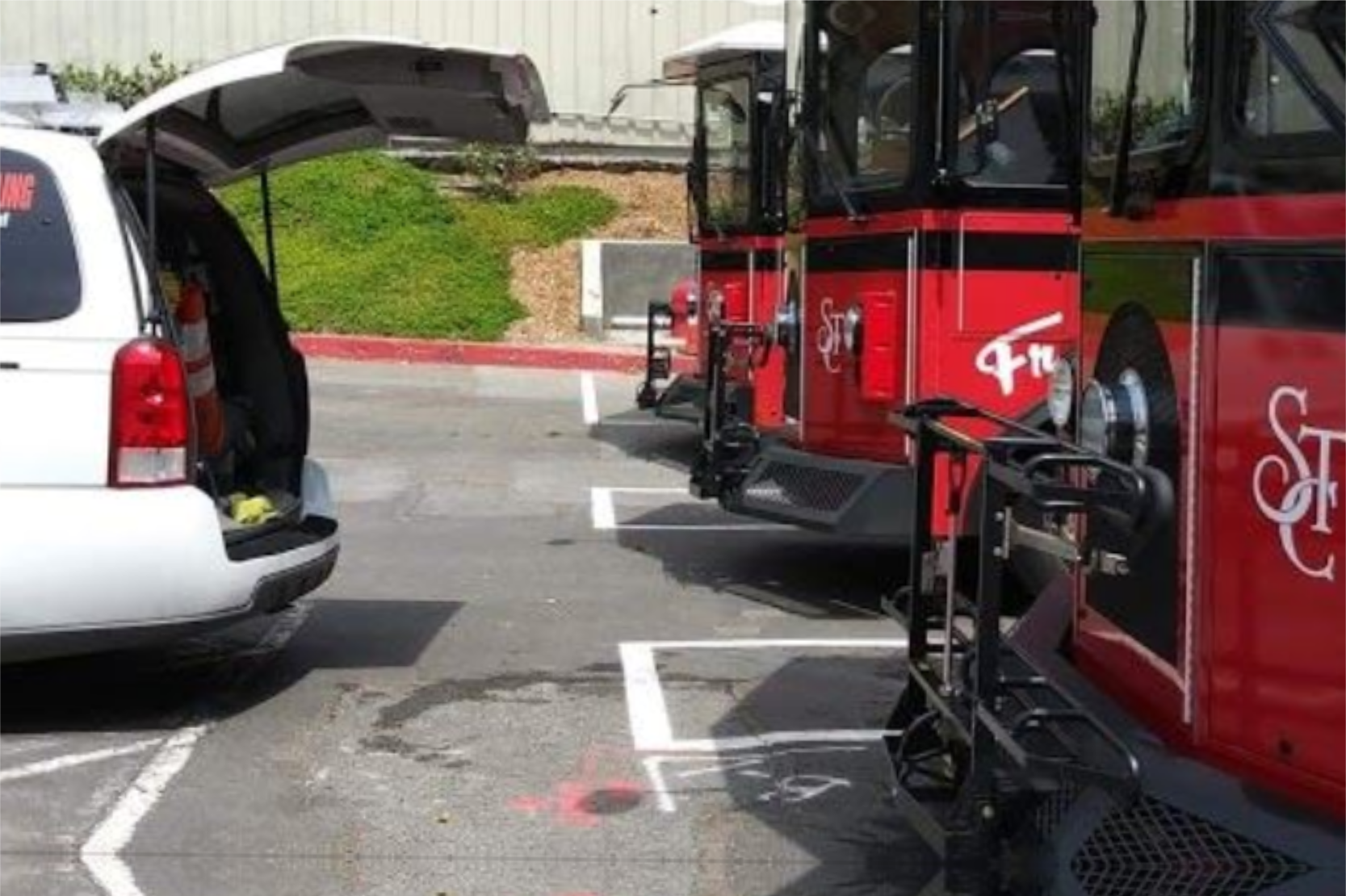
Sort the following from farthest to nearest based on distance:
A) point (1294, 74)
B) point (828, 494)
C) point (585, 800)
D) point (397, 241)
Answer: point (397, 241), point (828, 494), point (585, 800), point (1294, 74)

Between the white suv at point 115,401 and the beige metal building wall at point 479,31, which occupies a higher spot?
the beige metal building wall at point 479,31

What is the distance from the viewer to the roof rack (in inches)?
252

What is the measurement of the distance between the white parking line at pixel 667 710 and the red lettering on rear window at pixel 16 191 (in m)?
2.57

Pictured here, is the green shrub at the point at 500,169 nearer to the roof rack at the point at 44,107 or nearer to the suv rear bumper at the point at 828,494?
the suv rear bumper at the point at 828,494

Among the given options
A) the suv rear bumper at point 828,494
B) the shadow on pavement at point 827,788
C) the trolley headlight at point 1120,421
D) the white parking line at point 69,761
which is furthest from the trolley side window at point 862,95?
the trolley headlight at point 1120,421

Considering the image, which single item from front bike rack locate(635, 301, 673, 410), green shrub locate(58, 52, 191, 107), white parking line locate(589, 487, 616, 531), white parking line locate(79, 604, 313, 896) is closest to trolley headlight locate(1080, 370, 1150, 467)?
white parking line locate(79, 604, 313, 896)

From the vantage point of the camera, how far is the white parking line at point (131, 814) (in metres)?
4.93

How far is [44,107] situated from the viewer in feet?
21.6

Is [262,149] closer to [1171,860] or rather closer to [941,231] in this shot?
[941,231]

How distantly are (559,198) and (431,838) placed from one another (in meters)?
18.5

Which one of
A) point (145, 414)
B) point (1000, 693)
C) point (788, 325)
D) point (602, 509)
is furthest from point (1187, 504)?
point (602, 509)

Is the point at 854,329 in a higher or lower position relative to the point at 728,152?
lower

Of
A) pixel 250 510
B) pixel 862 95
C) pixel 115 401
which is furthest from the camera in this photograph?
pixel 862 95

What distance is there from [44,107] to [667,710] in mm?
2982
